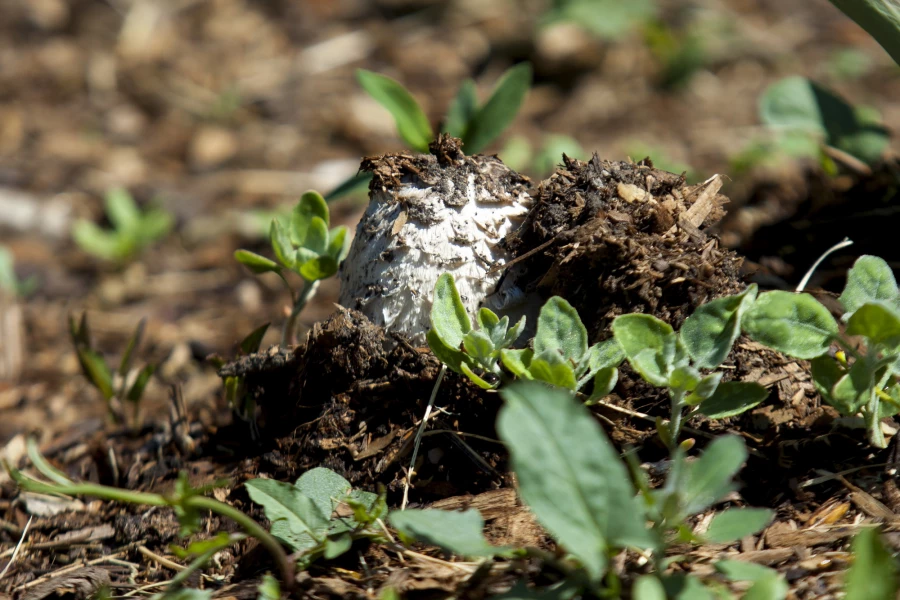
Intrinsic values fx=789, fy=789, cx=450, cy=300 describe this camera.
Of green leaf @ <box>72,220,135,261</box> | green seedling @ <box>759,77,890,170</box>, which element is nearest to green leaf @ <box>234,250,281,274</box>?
green seedling @ <box>759,77,890,170</box>

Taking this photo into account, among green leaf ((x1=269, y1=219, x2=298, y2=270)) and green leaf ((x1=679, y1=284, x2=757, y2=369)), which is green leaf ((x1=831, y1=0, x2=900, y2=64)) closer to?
green leaf ((x1=679, y1=284, x2=757, y2=369))

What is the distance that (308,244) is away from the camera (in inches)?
70.6

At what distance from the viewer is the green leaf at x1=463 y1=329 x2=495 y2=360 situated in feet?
4.56

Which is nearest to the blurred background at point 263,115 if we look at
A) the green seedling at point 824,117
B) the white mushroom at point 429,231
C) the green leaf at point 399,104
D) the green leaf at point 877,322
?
the green seedling at point 824,117

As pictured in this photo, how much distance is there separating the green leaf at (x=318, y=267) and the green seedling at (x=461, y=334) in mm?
358

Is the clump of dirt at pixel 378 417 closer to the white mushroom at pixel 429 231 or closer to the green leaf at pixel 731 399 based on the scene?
the white mushroom at pixel 429 231

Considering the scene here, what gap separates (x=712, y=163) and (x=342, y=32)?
2451 mm

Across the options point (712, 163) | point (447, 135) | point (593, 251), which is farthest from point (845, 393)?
point (712, 163)

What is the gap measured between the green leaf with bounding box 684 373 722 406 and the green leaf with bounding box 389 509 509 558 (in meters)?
0.43

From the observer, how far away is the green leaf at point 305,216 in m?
1.78

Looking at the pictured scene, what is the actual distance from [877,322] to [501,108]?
3.57ft

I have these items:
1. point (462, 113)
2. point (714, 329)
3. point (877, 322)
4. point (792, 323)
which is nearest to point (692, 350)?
point (714, 329)

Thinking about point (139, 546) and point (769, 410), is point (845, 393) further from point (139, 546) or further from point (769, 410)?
point (139, 546)

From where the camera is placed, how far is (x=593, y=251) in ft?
5.03
